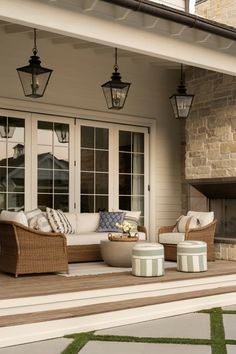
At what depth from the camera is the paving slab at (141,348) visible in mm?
4562

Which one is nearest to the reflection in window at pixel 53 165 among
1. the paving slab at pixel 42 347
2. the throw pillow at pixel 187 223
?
the throw pillow at pixel 187 223

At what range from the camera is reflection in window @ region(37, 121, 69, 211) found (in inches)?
347

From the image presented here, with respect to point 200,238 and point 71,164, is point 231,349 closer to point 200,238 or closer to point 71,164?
point 200,238

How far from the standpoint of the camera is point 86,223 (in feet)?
28.5

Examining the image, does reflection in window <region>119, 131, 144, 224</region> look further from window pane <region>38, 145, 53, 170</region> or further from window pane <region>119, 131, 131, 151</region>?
window pane <region>38, 145, 53, 170</region>

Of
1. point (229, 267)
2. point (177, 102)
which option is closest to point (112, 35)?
point (177, 102)

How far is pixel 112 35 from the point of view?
6.12 metres

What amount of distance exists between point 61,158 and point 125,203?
65.2 inches

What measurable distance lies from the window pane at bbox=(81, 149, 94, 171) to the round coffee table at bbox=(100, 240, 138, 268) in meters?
2.22

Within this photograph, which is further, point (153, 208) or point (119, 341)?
point (153, 208)

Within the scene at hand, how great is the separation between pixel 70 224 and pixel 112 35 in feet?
11.1

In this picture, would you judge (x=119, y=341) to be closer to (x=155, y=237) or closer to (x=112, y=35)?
(x=112, y=35)

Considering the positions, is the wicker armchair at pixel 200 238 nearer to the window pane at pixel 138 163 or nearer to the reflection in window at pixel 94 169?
the reflection in window at pixel 94 169

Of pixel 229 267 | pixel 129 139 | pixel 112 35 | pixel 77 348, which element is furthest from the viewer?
pixel 129 139
